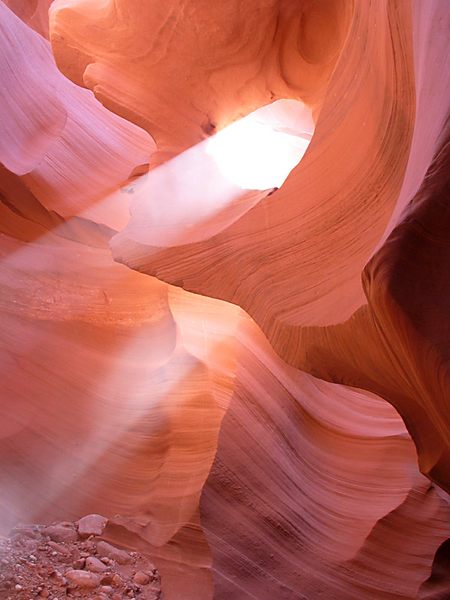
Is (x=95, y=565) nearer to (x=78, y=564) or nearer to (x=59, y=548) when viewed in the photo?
(x=78, y=564)

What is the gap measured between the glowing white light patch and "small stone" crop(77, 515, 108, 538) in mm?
1981

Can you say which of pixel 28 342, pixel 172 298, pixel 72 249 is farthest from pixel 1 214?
pixel 172 298

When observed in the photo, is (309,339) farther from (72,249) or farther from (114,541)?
(72,249)

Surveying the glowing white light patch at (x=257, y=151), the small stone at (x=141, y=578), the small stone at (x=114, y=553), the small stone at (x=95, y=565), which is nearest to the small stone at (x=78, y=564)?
the small stone at (x=95, y=565)

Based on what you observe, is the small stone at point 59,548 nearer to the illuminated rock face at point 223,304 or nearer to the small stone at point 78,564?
the small stone at point 78,564

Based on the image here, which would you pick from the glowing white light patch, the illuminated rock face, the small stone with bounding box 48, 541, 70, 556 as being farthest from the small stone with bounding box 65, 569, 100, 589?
the glowing white light patch

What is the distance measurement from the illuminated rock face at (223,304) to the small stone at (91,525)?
0.07 m

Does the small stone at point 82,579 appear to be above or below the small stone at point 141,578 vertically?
above

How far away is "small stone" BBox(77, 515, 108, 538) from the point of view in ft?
12.2

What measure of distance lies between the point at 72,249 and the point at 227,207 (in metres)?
1.91

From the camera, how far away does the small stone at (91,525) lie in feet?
12.2

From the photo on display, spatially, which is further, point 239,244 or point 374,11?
point 239,244

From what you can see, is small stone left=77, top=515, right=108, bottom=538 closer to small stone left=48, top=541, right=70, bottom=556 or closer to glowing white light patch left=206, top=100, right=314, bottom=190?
small stone left=48, top=541, right=70, bottom=556

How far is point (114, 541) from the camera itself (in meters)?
3.71
